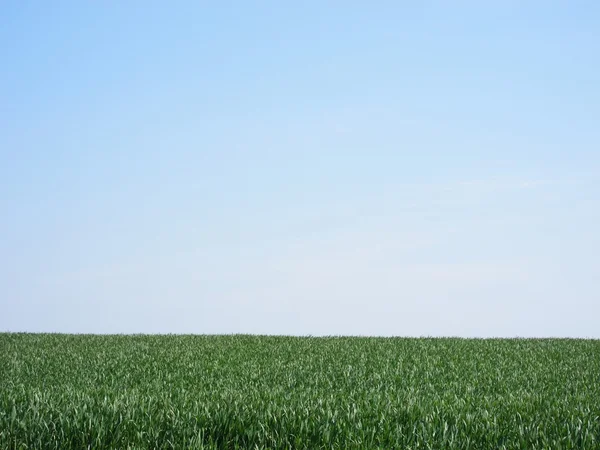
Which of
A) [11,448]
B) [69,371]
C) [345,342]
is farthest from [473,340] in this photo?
[11,448]

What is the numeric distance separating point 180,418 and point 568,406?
592cm

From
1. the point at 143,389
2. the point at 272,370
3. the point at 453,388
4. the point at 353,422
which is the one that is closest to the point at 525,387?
the point at 453,388

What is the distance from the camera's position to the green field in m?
6.67

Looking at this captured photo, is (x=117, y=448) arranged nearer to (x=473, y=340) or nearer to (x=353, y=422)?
(x=353, y=422)

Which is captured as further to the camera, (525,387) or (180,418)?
(525,387)

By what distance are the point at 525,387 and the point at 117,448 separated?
891cm

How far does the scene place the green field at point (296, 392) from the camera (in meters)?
6.67

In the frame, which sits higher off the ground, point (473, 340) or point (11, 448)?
point (473, 340)

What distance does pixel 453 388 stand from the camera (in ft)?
37.8

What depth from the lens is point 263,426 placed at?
6852mm

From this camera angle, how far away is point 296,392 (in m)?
10.5

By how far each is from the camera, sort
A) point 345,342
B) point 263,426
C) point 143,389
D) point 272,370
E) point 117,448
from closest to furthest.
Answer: point 117,448, point 263,426, point 143,389, point 272,370, point 345,342

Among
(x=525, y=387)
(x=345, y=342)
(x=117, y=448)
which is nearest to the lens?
(x=117, y=448)

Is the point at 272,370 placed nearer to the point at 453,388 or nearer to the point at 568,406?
the point at 453,388
